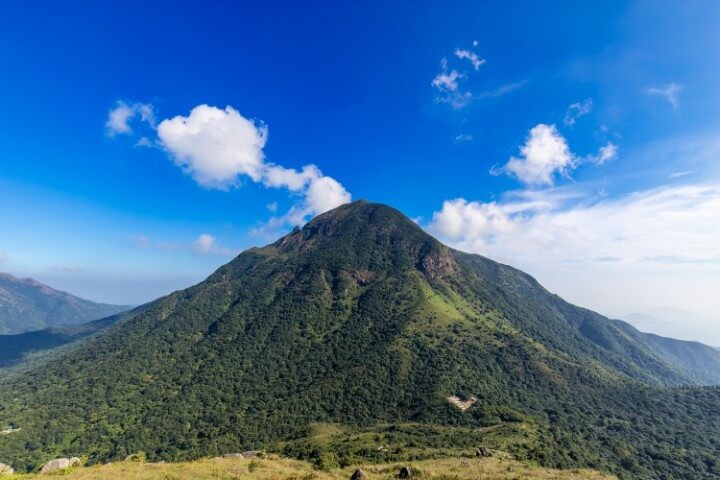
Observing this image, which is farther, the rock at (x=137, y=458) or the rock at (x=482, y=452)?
the rock at (x=482, y=452)

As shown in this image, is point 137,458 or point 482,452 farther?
point 482,452

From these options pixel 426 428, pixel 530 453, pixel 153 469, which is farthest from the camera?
pixel 426 428

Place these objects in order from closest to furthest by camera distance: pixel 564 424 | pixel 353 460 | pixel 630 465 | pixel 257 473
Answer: pixel 257 473, pixel 353 460, pixel 630 465, pixel 564 424

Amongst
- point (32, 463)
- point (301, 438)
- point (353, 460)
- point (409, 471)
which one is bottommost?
point (32, 463)

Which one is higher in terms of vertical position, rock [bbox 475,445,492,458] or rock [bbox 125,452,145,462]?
rock [bbox 125,452,145,462]

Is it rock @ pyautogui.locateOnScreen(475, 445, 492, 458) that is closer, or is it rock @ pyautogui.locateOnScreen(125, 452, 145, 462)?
rock @ pyautogui.locateOnScreen(125, 452, 145, 462)

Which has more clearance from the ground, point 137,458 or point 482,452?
point 137,458

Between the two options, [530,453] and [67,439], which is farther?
[67,439]

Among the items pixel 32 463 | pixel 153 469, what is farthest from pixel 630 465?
pixel 32 463

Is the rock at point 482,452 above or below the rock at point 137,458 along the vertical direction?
below

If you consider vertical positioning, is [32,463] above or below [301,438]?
below

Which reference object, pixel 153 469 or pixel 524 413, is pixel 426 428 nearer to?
pixel 524 413
